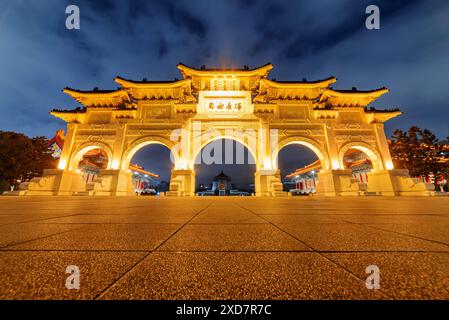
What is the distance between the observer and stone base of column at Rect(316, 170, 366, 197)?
38.8 ft

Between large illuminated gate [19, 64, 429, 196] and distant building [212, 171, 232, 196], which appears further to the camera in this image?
distant building [212, 171, 232, 196]

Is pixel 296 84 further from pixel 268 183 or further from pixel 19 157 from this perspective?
pixel 19 157

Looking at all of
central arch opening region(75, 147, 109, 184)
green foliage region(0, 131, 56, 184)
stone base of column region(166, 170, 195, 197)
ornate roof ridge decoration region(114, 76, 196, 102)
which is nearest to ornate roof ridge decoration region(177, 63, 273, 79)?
ornate roof ridge decoration region(114, 76, 196, 102)

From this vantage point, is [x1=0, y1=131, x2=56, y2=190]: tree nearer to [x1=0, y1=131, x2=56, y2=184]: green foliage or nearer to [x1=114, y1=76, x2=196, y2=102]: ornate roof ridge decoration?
[x1=0, y1=131, x2=56, y2=184]: green foliage

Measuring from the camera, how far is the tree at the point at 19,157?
14.2m

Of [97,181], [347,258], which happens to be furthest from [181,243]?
[97,181]

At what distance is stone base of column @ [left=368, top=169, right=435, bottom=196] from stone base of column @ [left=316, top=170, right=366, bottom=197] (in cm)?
157

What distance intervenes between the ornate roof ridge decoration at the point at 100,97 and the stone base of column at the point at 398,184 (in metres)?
18.4

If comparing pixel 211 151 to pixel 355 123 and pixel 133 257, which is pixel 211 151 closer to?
pixel 355 123

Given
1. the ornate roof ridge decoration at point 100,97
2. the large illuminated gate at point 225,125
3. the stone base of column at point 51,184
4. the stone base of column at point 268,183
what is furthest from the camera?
the ornate roof ridge decoration at point 100,97

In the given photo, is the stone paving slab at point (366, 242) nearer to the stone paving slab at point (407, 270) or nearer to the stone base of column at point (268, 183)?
the stone paving slab at point (407, 270)

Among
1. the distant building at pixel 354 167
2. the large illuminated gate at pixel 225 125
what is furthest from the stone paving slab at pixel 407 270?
the distant building at pixel 354 167

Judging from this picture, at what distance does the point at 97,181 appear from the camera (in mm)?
11883

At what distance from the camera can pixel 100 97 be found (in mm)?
14273
